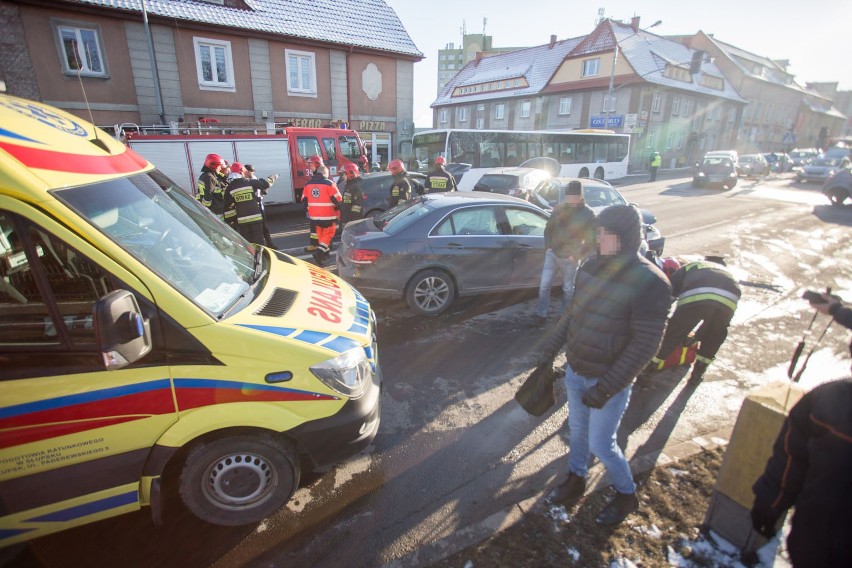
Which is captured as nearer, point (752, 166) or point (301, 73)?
point (301, 73)

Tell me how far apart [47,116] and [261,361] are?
1.94 meters

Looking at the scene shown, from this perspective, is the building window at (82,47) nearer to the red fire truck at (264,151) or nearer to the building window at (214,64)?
the building window at (214,64)

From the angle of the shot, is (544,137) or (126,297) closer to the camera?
(126,297)

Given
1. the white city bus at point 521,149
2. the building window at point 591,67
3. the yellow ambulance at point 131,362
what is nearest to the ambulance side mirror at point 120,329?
the yellow ambulance at point 131,362

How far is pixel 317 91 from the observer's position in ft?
62.2

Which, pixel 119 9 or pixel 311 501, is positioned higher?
pixel 119 9

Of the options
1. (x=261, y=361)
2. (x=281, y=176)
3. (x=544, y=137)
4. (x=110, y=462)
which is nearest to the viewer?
(x=110, y=462)

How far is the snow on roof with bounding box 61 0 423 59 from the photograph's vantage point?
15.6 meters

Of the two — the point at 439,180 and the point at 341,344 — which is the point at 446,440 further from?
the point at 439,180

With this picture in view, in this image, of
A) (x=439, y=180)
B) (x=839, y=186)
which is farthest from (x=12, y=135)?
(x=839, y=186)

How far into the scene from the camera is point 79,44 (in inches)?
568

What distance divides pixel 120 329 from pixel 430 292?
403 centimetres

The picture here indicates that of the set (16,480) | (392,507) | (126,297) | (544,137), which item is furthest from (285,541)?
(544,137)

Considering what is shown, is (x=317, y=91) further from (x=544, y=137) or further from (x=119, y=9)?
(x=544, y=137)
